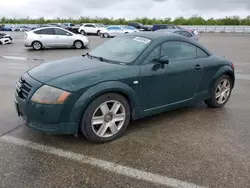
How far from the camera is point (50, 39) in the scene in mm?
17391

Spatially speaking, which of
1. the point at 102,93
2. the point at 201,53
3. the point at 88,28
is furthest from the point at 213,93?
the point at 88,28

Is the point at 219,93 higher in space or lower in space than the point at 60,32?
lower

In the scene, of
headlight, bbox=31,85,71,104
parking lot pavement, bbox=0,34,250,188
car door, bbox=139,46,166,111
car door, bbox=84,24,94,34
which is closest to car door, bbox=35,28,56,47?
parking lot pavement, bbox=0,34,250,188

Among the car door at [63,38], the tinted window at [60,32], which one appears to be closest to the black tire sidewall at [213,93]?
the car door at [63,38]

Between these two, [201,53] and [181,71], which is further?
[201,53]

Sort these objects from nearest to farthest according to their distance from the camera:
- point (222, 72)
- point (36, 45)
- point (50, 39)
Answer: point (222, 72), point (36, 45), point (50, 39)

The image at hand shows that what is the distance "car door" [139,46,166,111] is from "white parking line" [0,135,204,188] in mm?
1193

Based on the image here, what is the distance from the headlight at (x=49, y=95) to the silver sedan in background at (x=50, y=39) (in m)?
14.8

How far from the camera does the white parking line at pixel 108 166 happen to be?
9.34 feet

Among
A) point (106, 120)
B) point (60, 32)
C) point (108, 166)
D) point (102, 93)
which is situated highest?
point (60, 32)

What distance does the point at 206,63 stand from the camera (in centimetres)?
481

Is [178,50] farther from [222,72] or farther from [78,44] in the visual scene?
[78,44]

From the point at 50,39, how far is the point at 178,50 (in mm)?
14379

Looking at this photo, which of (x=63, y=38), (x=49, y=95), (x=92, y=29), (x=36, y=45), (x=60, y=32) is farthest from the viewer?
(x=92, y=29)
